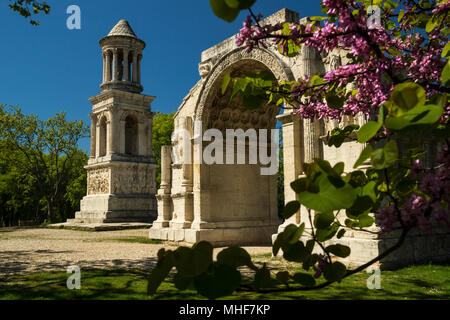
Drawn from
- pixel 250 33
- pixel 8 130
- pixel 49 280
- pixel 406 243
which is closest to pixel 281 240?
pixel 250 33

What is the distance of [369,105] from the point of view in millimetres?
2285

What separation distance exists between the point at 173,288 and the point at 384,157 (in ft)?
17.2

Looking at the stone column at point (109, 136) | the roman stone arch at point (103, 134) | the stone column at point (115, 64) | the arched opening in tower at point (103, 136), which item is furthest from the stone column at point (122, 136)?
the stone column at point (115, 64)

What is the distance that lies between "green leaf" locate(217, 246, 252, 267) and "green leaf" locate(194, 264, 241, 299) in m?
0.01

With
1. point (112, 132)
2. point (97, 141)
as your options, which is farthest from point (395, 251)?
point (97, 141)

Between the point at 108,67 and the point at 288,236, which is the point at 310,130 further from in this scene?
the point at 108,67

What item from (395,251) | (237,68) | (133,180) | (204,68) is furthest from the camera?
(133,180)

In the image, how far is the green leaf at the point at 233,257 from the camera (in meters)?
1.03

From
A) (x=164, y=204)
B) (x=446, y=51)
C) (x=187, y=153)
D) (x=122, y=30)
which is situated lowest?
(x=164, y=204)

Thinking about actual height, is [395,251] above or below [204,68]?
below

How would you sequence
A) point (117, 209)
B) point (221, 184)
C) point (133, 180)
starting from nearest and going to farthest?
point (221, 184) → point (117, 209) → point (133, 180)

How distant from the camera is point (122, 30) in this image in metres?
28.9

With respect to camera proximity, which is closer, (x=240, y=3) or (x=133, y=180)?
(x=240, y=3)

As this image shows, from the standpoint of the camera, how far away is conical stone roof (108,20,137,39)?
28562mm
